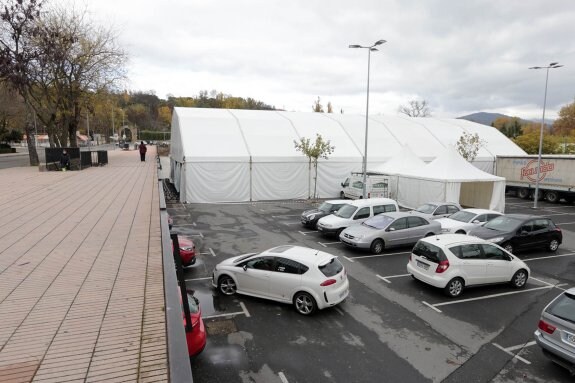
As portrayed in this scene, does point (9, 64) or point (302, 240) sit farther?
point (9, 64)

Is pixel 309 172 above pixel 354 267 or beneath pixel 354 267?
above

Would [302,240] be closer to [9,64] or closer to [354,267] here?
[354,267]

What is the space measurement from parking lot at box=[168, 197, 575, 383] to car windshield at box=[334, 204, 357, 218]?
3.37 meters

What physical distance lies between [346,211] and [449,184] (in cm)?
816

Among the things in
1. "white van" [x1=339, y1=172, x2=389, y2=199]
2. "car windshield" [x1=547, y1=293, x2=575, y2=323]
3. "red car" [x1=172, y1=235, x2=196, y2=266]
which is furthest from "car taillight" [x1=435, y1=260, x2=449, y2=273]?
"white van" [x1=339, y1=172, x2=389, y2=199]

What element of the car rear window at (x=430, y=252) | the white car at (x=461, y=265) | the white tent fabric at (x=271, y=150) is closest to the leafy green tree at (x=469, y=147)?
the white tent fabric at (x=271, y=150)

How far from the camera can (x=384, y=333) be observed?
315 inches

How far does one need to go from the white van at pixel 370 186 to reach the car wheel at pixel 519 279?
1364 centimetres

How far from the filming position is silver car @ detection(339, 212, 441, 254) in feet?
44.9

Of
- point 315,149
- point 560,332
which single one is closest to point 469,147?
point 315,149

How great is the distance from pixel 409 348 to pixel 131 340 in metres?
5.53

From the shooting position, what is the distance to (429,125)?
3669cm

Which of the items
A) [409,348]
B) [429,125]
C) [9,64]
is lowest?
Answer: [409,348]

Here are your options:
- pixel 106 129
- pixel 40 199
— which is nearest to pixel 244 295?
pixel 40 199
